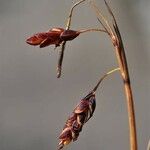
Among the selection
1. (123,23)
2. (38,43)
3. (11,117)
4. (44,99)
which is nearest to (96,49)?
(123,23)

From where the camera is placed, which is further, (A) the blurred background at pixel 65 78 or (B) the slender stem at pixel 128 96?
(A) the blurred background at pixel 65 78

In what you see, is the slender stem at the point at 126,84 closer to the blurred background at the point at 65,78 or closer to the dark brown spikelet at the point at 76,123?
the dark brown spikelet at the point at 76,123

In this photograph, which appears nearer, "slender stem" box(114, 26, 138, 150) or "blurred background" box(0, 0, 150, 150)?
"slender stem" box(114, 26, 138, 150)

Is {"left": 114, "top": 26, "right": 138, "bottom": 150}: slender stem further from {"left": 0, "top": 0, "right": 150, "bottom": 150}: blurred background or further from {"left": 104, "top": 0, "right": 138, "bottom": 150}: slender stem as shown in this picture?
{"left": 0, "top": 0, "right": 150, "bottom": 150}: blurred background

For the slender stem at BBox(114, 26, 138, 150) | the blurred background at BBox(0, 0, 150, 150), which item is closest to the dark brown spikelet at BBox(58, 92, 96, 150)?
the slender stem at BBox(114, 26, 138, 150)

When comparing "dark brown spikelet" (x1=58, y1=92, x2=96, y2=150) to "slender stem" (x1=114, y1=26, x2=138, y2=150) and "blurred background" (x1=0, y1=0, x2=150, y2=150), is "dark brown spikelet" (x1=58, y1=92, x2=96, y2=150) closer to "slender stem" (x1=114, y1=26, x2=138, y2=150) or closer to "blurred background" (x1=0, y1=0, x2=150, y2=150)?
"slender stem" (x1=114, y1=26, x2=138, y2=150)

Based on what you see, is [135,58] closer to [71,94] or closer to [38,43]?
[71,94]

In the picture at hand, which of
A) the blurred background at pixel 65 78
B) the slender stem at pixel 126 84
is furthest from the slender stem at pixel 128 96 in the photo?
the blurred background at pixel 65 78
